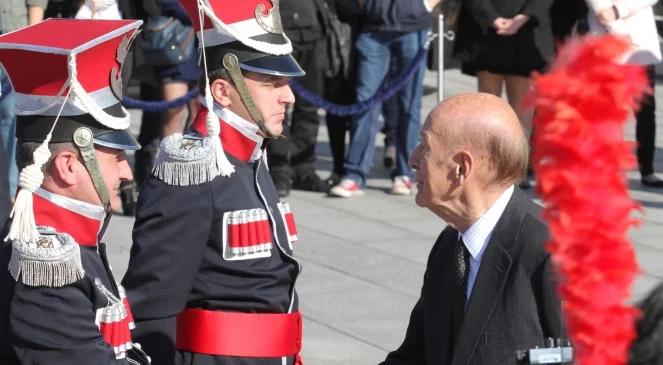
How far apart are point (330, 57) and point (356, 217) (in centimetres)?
133

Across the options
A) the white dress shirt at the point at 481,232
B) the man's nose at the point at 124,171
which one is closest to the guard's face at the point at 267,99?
the man's nose at the point at 124,171

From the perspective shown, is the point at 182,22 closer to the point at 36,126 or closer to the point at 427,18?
the point at 427,18

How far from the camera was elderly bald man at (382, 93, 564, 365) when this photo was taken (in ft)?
11.7

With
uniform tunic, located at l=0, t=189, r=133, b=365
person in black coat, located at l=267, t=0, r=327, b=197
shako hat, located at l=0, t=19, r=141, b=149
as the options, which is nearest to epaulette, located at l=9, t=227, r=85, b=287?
uniform tunic, located at l=0, t=189, r=133, b=365

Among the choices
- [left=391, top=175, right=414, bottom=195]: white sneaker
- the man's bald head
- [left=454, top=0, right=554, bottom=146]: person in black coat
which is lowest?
[left=391, top=175, right=414, bottom=195]: white sneaker

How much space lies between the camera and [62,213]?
12.3 ft

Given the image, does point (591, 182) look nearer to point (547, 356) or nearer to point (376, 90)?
point (547, 356)

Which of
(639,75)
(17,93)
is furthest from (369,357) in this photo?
(639,75)

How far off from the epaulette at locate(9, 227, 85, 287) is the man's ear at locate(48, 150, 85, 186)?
7.7 inches

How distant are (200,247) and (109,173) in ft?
1.67

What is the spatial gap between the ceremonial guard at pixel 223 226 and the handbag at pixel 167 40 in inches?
188

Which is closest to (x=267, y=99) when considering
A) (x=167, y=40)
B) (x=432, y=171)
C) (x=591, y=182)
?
(x=432, y=171)

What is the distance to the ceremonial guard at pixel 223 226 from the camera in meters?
4.26

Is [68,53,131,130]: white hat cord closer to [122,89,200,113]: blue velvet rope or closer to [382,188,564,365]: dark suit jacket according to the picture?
[382,188,564,365]: dark suit jacket
